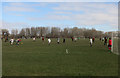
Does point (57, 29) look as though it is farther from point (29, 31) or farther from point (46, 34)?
point (29, 31)

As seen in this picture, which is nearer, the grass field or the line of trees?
the grass field

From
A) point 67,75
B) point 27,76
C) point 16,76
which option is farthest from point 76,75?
point 16,76

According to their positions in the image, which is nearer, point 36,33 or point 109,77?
point 109,77

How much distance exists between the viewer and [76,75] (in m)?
7.65

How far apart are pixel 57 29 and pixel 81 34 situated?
88.7 feet

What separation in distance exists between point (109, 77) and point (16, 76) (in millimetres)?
4127

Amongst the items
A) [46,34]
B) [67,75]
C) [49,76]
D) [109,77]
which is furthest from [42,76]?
[46,34]

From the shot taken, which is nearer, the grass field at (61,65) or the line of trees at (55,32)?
the grass field at (61,65)

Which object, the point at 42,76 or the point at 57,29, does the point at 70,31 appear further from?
the point at 42,76

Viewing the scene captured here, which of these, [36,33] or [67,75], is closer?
[67,75]

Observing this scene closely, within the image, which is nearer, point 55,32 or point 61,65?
point 61,65

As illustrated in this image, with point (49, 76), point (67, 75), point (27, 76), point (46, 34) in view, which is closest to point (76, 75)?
point (67, 75)

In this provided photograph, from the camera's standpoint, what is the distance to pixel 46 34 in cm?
17750

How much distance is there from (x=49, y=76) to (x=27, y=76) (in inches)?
38.9
